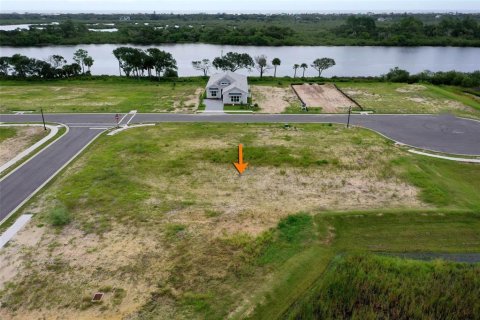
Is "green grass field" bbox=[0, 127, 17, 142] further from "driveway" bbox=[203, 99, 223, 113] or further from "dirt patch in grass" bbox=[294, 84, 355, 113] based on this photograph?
"dirt patch in grass" bbox=[294, 84, 355, 113]

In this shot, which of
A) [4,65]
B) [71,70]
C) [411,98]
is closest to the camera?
[411,98]

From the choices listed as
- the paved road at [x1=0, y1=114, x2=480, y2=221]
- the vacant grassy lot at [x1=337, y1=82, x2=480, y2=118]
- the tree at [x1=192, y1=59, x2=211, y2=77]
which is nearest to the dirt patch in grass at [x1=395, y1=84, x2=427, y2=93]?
the vacant grassy lot at [x1=337, y1=82, x2=480, y2=118]

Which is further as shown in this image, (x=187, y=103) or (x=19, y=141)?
(x=187, y=103)

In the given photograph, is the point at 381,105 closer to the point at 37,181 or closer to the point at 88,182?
the point at 88,182

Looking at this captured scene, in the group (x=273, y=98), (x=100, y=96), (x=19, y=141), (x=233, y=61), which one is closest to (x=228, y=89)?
(x=273, y=98)

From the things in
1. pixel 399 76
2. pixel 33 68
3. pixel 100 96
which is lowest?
pixel 100 96

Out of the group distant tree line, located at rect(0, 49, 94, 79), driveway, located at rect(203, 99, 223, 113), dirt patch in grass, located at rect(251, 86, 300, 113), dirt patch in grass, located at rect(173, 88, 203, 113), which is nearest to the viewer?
driveway, located at rect(203, 99, 223, 113)

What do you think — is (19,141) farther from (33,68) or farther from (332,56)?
(332,56)
